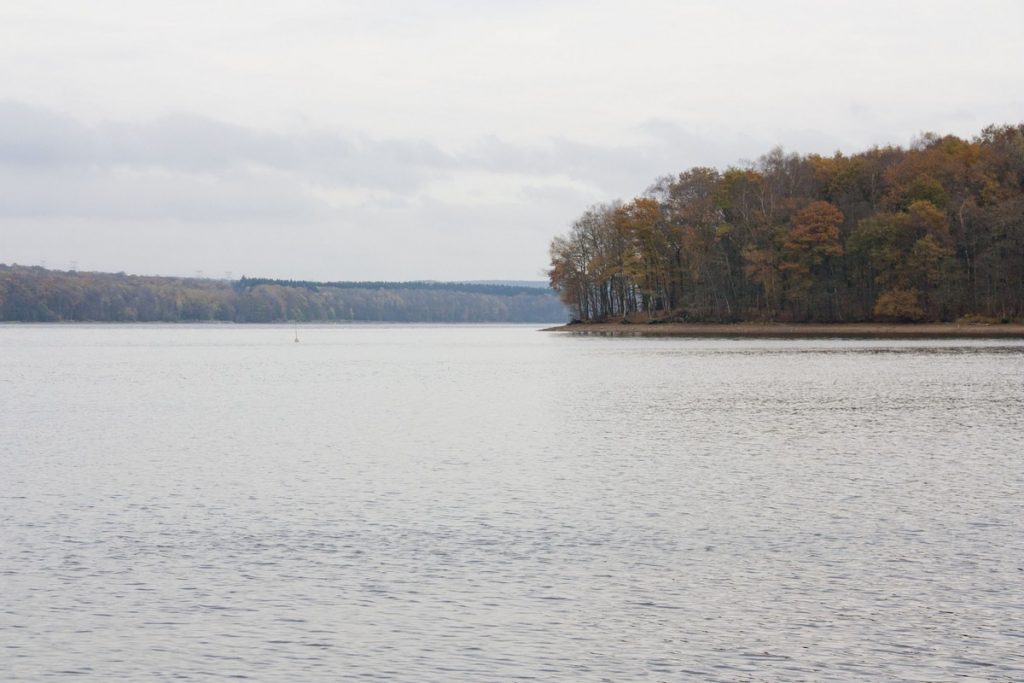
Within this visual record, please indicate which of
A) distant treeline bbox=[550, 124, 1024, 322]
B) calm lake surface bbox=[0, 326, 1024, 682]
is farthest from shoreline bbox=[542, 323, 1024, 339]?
calm lake surface bbox=[0, 326, 1024, 682]

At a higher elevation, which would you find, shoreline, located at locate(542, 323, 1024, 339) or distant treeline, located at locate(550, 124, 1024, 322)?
distant treeline, located at locate(550, 124, 1024, 322)

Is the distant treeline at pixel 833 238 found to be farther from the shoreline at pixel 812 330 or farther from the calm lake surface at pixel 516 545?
the calm lake surface at pixel 516 545

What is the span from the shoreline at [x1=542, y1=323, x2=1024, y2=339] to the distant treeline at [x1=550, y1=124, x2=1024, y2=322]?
4.50 ft

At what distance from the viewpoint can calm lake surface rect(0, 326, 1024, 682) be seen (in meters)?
14.3

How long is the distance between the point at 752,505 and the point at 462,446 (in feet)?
41.1

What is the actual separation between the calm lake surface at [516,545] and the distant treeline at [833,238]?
8469 centimetres

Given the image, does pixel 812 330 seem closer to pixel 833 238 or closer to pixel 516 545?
pixel 833 238

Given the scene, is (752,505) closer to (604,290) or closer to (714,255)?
(714,255)

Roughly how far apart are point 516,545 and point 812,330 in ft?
411

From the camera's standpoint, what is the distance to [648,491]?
26188mm

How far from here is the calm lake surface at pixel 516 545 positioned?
46.8 feet

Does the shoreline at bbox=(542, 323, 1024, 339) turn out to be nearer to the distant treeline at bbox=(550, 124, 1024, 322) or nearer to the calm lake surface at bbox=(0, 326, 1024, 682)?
Answer: the distant treeline at bbox=(550, 124, 1024, 322)

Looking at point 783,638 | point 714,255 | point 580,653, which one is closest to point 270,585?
point 580,653

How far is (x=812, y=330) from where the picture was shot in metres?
141
